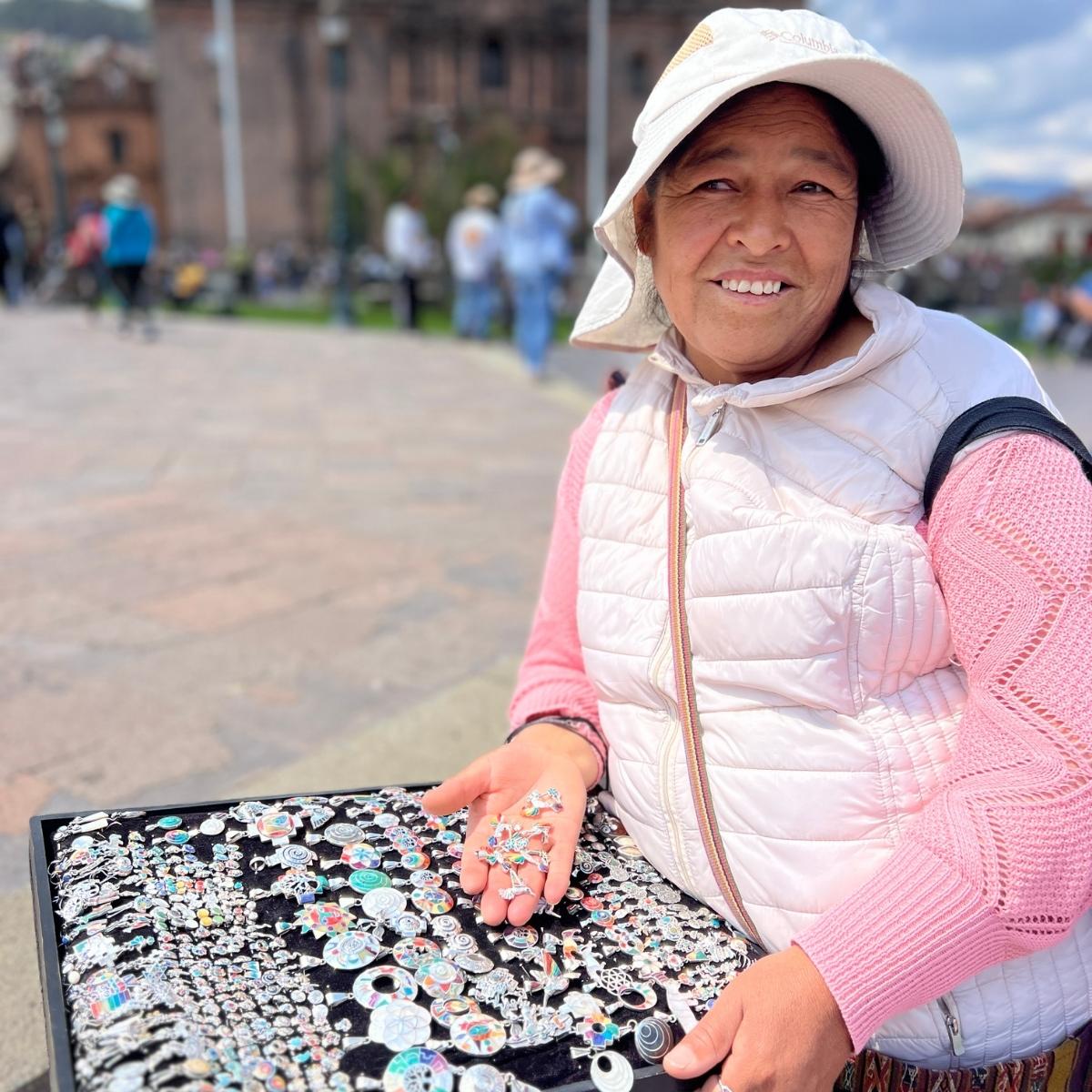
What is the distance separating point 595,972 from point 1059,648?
56cm

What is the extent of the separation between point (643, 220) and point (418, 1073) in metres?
0.98

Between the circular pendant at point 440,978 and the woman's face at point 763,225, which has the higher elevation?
the woman's face at point 763,225

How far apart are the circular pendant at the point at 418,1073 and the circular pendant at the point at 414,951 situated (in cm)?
12

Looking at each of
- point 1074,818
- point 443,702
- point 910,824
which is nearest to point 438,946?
point 910,824

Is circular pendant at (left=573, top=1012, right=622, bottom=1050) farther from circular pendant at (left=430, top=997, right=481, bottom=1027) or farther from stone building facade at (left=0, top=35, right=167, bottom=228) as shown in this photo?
stone building facade at (left=0, top=35, right=167, bottom=228)

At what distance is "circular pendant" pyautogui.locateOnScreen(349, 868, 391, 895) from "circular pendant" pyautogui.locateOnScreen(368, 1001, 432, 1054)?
20cm

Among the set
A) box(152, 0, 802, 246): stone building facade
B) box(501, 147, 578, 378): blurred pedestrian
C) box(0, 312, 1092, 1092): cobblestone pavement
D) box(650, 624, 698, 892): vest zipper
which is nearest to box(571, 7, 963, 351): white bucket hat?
box(650, 624, 698, 892): vest zipper

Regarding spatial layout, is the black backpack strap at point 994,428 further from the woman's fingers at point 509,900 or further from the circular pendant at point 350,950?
the circular pendant at point 350,950

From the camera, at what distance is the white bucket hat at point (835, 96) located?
1178 millimetres

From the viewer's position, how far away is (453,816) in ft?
4.77

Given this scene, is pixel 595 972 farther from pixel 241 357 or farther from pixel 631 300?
pixel 241 357

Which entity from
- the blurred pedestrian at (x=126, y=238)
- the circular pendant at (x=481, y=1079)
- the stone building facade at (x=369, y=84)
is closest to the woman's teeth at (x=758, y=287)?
the circular pendant at (x=481, y=1079)

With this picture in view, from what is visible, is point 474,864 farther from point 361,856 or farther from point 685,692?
point 685,692

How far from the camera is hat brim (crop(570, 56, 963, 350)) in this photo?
46.6 inches
